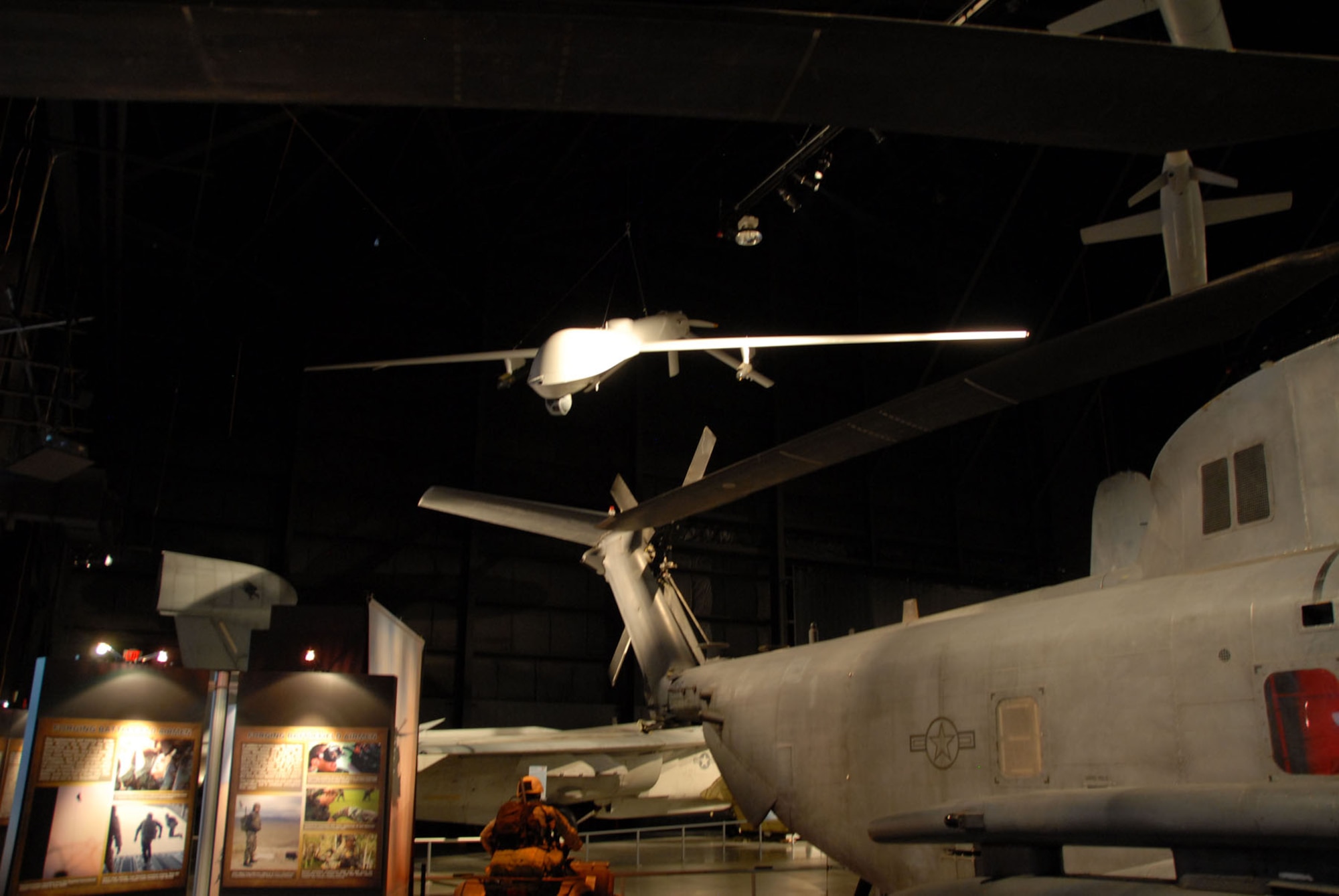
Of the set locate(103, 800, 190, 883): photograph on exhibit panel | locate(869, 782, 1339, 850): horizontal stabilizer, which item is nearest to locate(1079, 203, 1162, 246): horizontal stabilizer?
locate(869, 782, 1339, 850): horizontal stabilizer

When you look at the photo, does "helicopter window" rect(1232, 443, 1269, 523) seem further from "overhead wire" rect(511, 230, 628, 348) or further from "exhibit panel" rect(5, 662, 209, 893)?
"overhead wire" rect(511, 230, 628, 348)

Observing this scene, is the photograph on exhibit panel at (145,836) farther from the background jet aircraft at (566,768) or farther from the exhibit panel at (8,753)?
the background jet aircraft at (566,768)

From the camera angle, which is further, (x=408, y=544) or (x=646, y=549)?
(x=408, y=544)

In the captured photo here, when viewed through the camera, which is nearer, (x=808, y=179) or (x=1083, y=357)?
(x=1083, y=357)

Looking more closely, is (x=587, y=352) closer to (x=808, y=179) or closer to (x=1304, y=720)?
(x=808, y=179)

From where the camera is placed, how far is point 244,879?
7254 millimetres

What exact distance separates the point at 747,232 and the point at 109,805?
12.8 metres

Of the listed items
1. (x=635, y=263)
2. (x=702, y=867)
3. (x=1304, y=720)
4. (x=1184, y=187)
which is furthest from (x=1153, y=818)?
(x=635, y=263)

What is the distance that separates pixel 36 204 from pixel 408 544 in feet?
33.2

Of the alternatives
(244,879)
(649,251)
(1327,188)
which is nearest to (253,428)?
(649,251)

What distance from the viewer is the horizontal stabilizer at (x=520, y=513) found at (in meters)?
10.8

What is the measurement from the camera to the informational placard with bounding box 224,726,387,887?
7.35m

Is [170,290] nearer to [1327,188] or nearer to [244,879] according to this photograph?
[244,879]

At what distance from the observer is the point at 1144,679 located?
529cm
